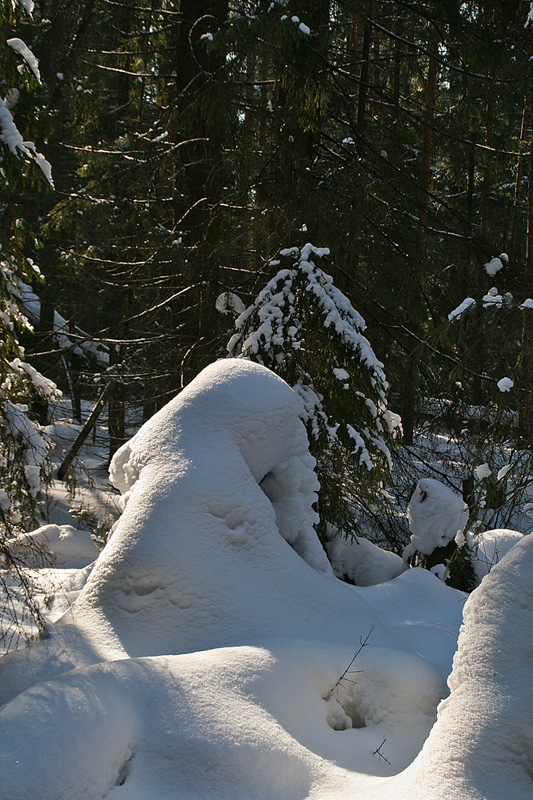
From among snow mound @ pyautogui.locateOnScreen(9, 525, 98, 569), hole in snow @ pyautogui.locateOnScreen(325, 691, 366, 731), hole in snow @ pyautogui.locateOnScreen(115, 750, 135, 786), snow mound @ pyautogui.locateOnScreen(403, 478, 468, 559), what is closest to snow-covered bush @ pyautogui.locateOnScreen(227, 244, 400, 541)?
snow mound @ pyautogui.locateOnScreen(403, 478, 468, 559)

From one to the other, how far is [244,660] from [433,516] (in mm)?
5091

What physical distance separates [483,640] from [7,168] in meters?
3.65

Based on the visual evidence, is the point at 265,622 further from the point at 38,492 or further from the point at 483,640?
the point at 38,492

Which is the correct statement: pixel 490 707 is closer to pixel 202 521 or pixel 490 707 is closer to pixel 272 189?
pixel 202 521

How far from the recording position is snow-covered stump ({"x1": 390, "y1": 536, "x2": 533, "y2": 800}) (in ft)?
7.41

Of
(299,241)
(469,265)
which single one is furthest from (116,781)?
(469,265)

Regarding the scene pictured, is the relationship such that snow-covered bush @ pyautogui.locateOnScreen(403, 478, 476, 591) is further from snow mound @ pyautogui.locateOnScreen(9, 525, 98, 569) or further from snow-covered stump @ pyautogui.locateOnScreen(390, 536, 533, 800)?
snow-covered stump @ pyautogui.locateOnScreen(390, 536, 533, 800)

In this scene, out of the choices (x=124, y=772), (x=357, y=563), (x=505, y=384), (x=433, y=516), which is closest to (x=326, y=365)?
(x=357, y=563)

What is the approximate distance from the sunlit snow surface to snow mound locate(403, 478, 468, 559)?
2.24 m

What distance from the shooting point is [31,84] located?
409 cm

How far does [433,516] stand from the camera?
7.79 m

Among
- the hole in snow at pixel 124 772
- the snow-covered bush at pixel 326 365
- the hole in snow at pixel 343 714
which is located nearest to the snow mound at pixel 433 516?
the snow-covered bush at pixel 326 365

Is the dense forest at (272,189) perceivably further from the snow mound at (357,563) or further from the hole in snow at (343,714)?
the hole in snow at (343,714)

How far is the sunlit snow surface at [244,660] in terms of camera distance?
2.37 metres
